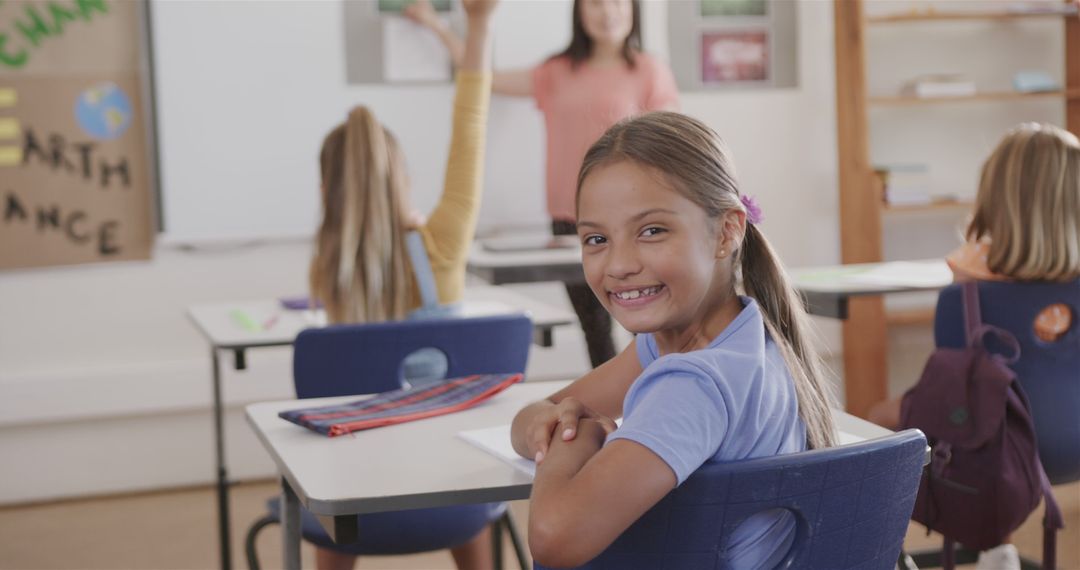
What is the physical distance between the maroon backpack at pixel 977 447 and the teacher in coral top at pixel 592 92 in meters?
1.62

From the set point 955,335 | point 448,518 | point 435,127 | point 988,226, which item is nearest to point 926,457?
point 448,518

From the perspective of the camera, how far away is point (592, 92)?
4133 millimetres

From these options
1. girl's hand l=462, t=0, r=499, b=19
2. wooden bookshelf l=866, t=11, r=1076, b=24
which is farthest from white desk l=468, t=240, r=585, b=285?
wooden bookshelf l=866, t=11, r=1076, b=24

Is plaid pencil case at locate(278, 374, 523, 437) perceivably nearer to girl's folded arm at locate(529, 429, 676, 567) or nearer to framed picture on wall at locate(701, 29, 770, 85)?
girl's folded arm at locate(529, 429, 676, 567)

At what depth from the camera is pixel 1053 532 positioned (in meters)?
2.52

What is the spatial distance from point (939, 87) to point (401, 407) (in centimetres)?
340

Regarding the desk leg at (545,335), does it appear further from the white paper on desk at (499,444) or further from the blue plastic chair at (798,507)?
the blue plastic chair at (798,507)

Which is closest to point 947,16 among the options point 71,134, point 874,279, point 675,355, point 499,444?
point 874,279

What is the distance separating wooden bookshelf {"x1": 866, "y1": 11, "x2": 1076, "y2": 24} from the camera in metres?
4.61

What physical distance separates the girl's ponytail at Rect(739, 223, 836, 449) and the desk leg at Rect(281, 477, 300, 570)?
661 millimetres

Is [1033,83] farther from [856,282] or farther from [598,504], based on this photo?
[598,504]

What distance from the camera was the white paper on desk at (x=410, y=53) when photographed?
4.40 metres

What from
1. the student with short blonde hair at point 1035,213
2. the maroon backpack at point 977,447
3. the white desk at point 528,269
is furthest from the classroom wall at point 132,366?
the maroon backpack at point 977,447

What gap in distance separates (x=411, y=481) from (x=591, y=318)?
258cm
